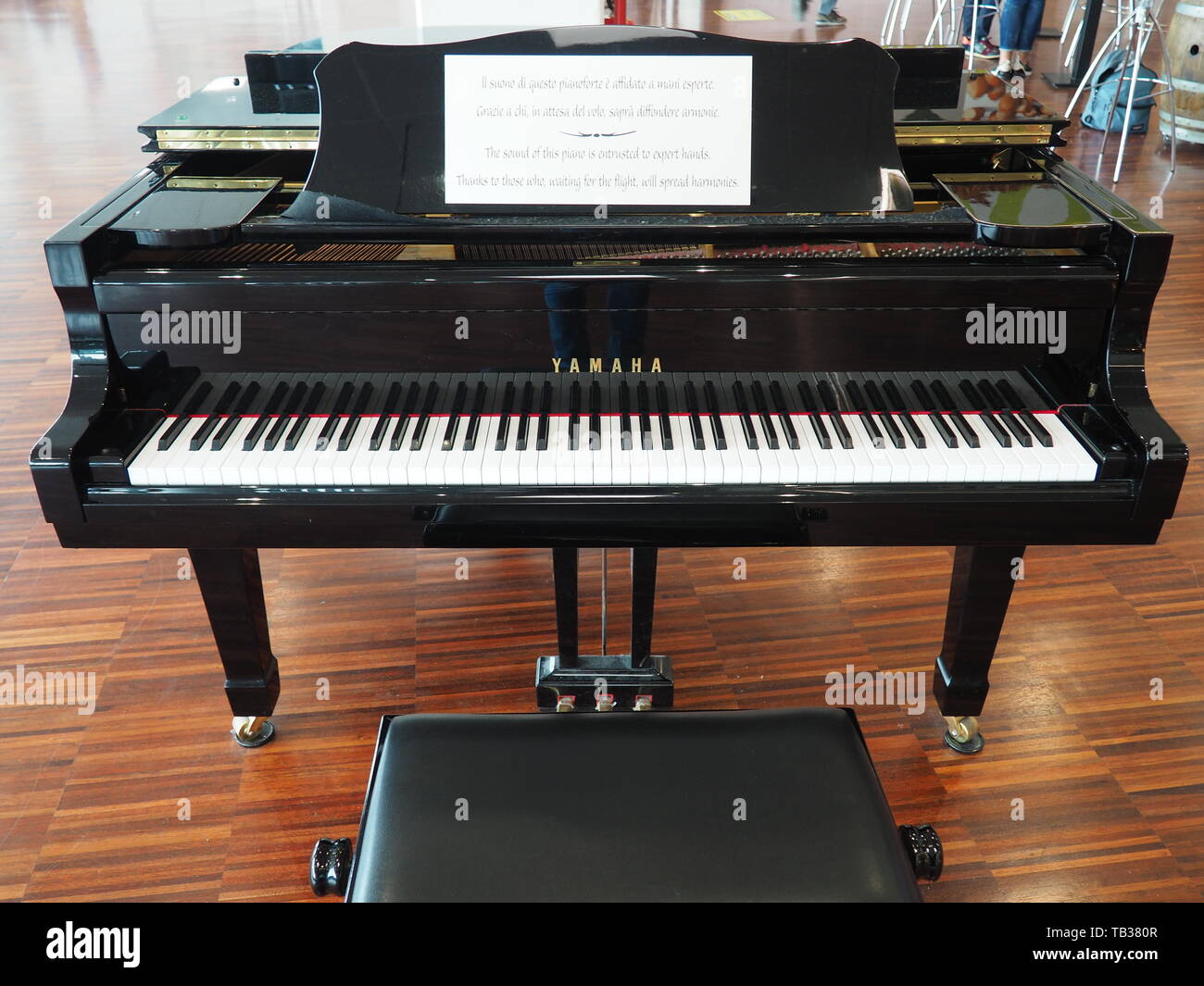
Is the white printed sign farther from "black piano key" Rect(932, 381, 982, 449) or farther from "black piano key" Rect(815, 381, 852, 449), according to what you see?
"black piano key" Rect(932, 381, 982, 449)

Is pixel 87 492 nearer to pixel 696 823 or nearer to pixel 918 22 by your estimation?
pixel 696 823

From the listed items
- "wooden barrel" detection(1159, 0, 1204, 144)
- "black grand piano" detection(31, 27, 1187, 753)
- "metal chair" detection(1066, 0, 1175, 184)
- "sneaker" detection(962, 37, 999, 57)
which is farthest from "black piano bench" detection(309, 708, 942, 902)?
"sneaker" detection(962, 37, 999, 57)

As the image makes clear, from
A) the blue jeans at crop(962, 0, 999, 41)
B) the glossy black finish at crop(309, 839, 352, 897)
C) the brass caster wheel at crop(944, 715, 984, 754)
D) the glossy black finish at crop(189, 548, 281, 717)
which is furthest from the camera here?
the blue jeans at crop(962, 0, 999, 41)

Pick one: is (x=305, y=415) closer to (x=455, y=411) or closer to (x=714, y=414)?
(x=455, y=411)

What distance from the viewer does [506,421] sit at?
172cm

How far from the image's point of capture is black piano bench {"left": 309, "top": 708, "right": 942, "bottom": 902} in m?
1.27

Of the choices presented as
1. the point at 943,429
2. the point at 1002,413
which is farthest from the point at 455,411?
the point at 1002,413

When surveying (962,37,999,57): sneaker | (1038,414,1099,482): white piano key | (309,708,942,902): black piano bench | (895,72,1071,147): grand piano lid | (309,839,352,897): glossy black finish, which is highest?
(895,72,1071,147): grand piano lid

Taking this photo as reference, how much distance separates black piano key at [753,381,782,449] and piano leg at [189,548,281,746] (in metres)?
0.95

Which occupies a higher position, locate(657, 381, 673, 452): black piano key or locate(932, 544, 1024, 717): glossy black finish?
locate(657, 381, 673, 452): black piano key

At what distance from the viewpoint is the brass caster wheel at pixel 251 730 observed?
2.24m

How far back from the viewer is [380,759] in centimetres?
145

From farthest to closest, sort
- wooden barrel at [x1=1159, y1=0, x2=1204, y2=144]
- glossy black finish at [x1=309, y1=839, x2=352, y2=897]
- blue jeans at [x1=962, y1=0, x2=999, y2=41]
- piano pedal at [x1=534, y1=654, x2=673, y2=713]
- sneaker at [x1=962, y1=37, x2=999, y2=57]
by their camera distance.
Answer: blue jeans at [x1=962, y1=0, x2=999, y2=41] → sneaker at [x1=962, y1=37, x2=999, y2=57] → wooden barrel at [x1=1159, y1=0, x2=1204, y2=144] → piano pedal at [x1=534, y1=654, x2=673, y2=713] → glossy black finish at [x1=309, y1=839, x2=352, y2=897]
